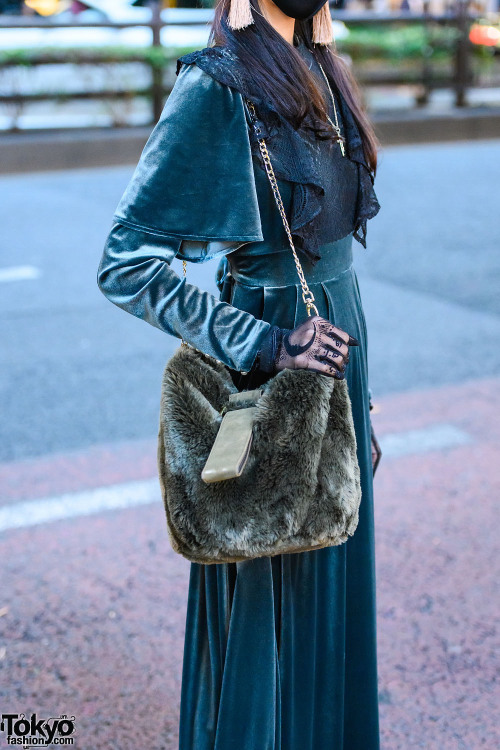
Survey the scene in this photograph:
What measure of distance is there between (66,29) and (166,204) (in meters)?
12.6

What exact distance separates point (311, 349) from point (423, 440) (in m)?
2.89

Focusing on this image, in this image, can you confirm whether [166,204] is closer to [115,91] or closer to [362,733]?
[362,733]

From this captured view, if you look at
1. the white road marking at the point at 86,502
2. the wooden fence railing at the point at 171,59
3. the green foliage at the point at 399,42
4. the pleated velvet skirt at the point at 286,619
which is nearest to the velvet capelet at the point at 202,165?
the pleated velvet skirt at the point at 286,619

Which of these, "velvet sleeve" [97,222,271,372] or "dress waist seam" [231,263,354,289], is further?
"dress waist seam" [231,263,354,289]

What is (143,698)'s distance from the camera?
8.59 feet

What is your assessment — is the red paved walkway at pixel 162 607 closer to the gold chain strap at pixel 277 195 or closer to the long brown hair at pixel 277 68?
the gold chain strap at pixel 277 195

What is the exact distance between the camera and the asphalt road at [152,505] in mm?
2645

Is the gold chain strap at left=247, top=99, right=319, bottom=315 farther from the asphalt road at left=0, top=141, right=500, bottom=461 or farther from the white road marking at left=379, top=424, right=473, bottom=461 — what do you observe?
the asphalt road at left=0, top=141, right=500, bottom=461

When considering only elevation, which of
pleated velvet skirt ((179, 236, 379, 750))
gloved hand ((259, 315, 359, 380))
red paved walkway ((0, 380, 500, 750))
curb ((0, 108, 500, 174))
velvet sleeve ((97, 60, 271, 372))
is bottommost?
curb ((0, 108, 500, 174))

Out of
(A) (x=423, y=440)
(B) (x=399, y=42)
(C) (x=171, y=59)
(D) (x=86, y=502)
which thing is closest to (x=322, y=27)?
(D) (x=86, y=502)

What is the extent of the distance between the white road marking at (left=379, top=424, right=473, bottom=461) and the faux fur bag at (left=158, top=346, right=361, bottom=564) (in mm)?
2586

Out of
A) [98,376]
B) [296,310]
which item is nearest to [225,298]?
[296,310]

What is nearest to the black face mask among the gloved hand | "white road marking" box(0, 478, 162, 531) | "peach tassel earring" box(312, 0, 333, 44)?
"peach tassel earring" box(312, 0, 333, 44)

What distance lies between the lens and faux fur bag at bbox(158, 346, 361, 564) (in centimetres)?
158
